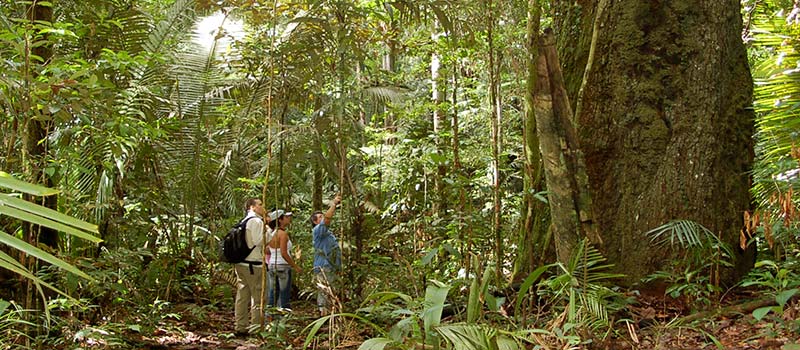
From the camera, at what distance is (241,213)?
12.7 metres

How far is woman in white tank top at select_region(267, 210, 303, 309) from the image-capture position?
25.4 ft

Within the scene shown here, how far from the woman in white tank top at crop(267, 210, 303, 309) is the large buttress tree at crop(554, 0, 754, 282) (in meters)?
3.40

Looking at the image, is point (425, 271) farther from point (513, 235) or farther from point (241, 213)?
point (241, 213)

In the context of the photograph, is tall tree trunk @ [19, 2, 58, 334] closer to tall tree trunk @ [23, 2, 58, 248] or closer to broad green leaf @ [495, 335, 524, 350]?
tall tree trunk @ [23, 2, 58, 248]

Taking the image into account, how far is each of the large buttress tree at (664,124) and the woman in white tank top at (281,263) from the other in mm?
3401

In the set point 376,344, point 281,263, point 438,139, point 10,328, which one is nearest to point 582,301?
point 376,344

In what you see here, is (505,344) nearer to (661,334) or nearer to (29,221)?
(661,334)

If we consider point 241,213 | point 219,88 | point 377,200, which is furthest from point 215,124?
point 377,200

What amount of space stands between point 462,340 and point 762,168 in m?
3.46

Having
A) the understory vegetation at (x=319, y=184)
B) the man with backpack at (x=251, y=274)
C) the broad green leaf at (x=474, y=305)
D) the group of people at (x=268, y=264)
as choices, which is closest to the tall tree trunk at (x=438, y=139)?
the understory vegetation at (x=319, y=184)

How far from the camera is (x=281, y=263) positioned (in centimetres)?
820

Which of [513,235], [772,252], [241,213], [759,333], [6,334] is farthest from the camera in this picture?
[241,213]

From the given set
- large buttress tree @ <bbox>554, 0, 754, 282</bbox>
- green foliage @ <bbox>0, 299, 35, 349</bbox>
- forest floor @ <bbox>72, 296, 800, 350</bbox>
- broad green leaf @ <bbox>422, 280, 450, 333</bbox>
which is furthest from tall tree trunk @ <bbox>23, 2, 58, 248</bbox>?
large buttress tree @ <bbox>554, 0, 754, 282</bbox>

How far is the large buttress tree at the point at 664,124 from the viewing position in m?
5.59
